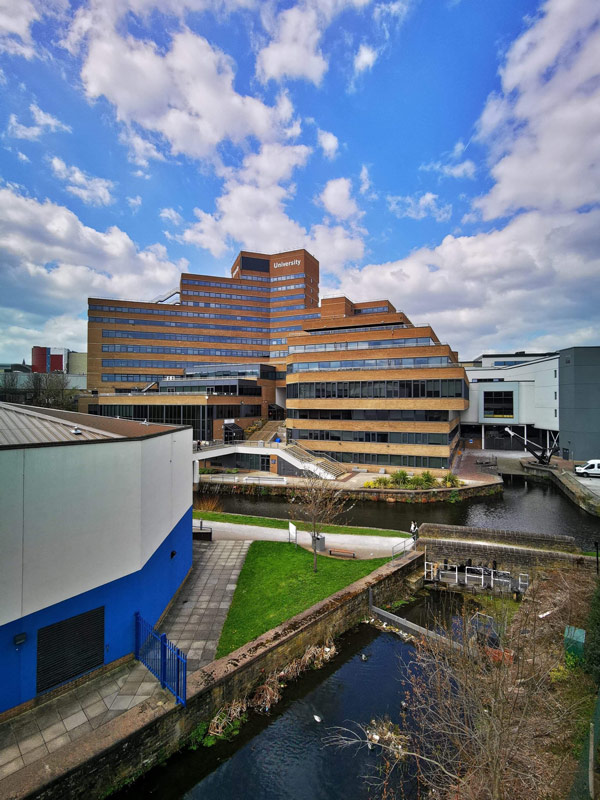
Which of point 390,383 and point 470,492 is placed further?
point 390,383

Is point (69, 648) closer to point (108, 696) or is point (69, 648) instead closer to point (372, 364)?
point (108, 696)

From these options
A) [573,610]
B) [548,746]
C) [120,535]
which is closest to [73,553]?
[120,535]

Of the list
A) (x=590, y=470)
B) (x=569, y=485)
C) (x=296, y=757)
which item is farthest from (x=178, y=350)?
(x=296, y=757)

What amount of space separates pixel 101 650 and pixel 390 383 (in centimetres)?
3251

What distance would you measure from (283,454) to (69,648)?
29924 millimetres

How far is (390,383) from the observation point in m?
37.9

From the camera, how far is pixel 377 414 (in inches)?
1511

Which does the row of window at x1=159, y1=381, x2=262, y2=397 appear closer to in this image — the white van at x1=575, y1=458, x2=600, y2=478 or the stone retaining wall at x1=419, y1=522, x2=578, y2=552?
the stone retaining wall at x1=419, y1=522, x2=578, y2=552

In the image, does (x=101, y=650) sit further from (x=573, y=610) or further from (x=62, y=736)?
(x=573, y=610)

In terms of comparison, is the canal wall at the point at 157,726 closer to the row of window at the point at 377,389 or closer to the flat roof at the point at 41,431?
the flat roof at the point at 41,431

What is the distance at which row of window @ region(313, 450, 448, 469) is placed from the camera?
3603 centimetres

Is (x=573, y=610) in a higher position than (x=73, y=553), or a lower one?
lower

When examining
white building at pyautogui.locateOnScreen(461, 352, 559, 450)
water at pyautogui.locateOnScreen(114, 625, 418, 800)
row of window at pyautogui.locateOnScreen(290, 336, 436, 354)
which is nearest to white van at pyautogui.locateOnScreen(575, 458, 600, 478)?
white building at pyautogui.locateOnScreen(461, 352, 559, 450)

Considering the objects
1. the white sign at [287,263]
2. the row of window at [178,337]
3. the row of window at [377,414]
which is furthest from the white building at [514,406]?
the white sign at [287,263]
